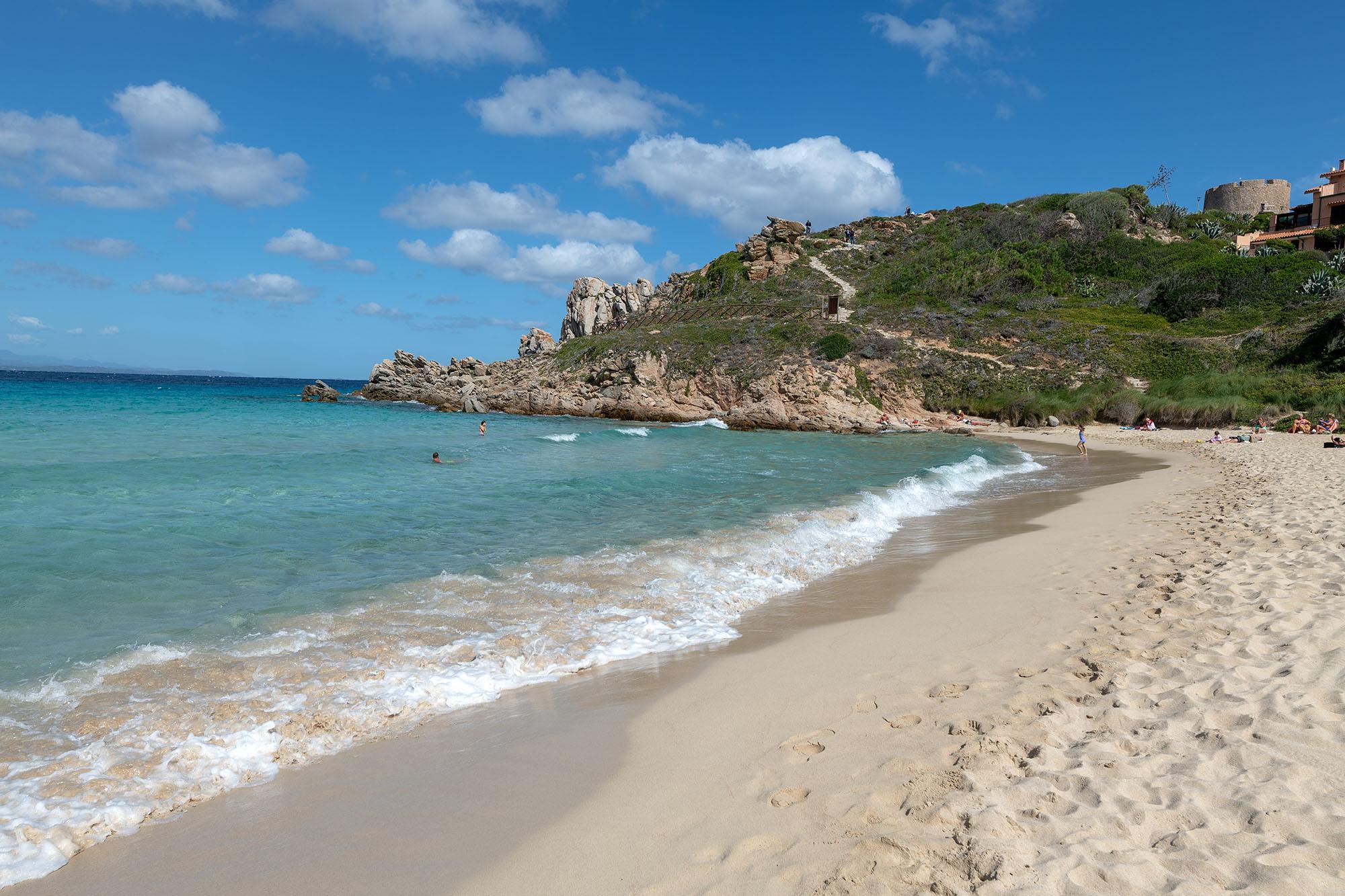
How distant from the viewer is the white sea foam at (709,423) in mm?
35969

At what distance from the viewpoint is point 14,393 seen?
53125mm

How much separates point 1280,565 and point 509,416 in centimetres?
3902

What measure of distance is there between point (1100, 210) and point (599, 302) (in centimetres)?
4477

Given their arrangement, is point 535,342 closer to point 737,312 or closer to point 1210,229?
point 737,312

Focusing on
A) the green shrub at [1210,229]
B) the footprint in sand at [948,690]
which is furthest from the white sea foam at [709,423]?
the green shrub at [1210,229]

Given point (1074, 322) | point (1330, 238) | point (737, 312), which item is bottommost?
point (1074, 322)

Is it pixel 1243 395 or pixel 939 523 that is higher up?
pixel 1243 395

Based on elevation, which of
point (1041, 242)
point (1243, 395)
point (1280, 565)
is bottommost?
point (1280, 565)

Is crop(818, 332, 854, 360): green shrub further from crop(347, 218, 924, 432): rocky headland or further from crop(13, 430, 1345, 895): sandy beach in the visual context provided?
crop(13, 430, 1345, 895): sandy beach

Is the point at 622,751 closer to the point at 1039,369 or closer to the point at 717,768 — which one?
the point at 717,768

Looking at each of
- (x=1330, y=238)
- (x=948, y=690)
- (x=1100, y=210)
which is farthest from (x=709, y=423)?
(x=1330, y=238)

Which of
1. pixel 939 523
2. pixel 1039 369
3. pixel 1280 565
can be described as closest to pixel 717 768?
pixel 1280 565

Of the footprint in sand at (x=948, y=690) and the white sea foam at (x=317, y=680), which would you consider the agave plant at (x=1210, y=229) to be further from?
the footprint in sand at (x=948, y=690)

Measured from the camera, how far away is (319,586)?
7.47 metres
